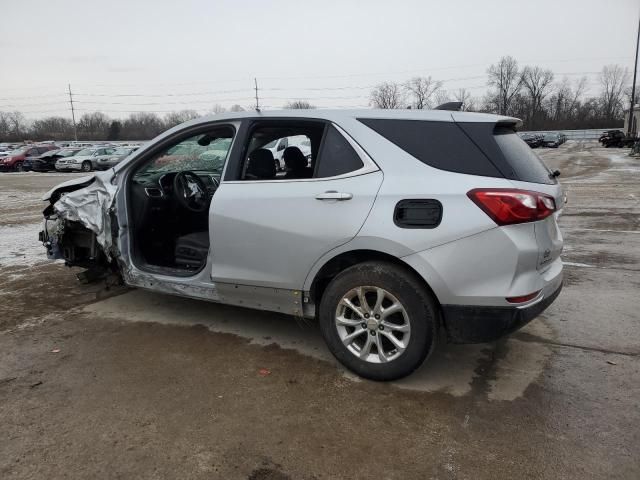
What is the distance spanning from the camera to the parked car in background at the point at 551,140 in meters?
A: 54.1

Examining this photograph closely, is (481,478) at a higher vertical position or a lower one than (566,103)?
lower

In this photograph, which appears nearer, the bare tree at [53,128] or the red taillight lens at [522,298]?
the red taillight lens at [522,298]

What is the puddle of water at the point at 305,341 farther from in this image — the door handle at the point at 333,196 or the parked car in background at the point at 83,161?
the parked car in background at the point at 83,161

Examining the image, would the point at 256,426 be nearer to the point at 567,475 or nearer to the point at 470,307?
the point at 470,307

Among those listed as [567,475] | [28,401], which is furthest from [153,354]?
[567,475]

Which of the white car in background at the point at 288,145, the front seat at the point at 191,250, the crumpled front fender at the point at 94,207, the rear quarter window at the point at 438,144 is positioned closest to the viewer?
the rear quarter window at the point at 438,144

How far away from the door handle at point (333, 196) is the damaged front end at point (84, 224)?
2.15 metres

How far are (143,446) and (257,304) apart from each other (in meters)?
1.36

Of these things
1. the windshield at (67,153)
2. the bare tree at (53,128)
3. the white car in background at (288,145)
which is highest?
the bare tree at (53,128)

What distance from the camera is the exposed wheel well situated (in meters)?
3.11

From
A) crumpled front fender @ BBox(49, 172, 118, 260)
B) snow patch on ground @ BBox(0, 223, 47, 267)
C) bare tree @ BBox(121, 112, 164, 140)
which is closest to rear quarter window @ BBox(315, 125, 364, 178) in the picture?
crumpled front fender @ BBox(49, 172, 118, 260)

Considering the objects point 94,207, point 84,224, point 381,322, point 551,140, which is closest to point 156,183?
point 94,207

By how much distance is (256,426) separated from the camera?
2838 mm

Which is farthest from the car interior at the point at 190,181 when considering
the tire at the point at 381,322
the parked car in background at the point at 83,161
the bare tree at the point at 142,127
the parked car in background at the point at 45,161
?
the bare tree at the point at 142,127
